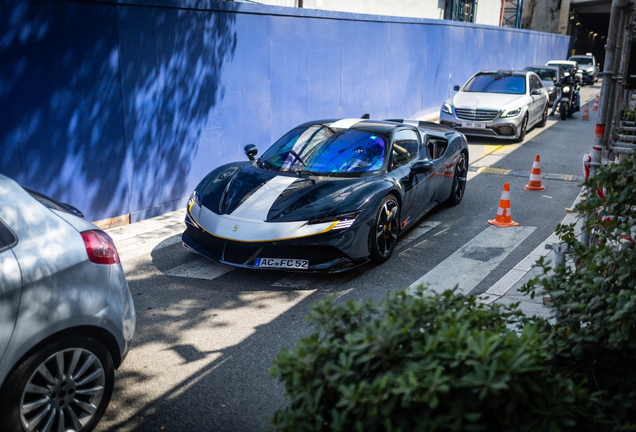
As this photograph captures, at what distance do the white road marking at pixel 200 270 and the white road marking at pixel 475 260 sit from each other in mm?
2028

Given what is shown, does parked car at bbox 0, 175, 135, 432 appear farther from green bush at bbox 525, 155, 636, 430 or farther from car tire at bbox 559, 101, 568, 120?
car tire at bbox 559, 101, 568, 120

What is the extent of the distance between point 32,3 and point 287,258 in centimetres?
417

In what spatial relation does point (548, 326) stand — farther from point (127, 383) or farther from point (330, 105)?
point (330, 105)

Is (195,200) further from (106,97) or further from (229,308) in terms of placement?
(106,97)

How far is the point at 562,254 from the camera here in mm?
3725

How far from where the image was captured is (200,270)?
20.0ft

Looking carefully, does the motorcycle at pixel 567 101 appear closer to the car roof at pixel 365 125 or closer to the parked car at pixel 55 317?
the car roof at pixel 365 125

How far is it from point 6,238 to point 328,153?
4231mm

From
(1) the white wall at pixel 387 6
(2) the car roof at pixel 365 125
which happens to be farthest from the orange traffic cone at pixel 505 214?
(1) the white wall at pixel 387 6

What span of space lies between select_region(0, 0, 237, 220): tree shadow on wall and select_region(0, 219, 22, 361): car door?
3997mm

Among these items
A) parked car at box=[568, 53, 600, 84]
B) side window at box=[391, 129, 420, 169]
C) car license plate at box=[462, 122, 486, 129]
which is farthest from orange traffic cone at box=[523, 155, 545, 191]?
parked car at box=[568, 53, 600, 84]

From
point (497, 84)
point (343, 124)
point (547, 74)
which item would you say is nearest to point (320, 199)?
point (343, 124)

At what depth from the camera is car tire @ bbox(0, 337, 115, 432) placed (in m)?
2.92

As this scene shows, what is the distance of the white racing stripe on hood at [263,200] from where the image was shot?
5770 millimetres
